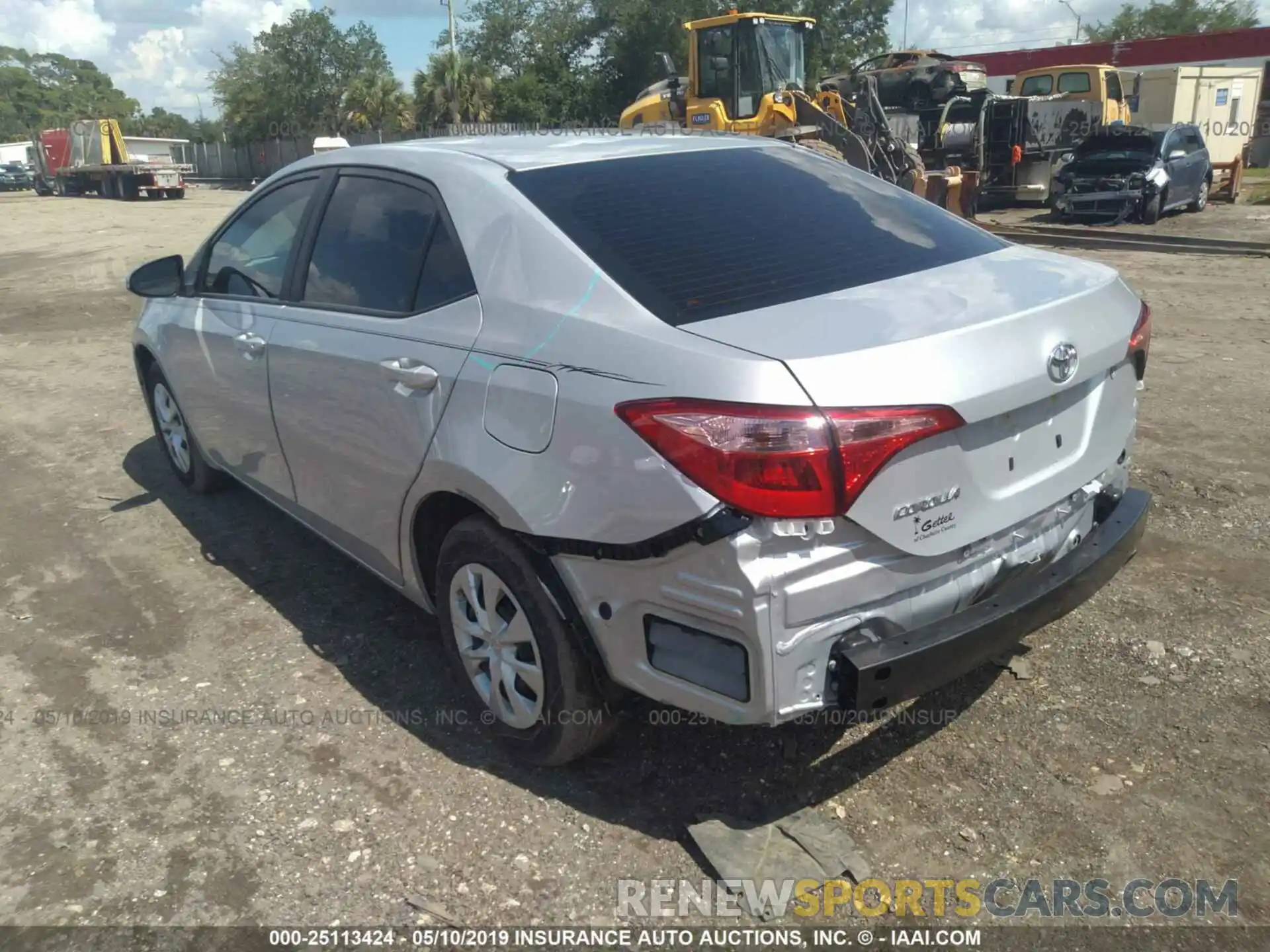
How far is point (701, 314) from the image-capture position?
251cm

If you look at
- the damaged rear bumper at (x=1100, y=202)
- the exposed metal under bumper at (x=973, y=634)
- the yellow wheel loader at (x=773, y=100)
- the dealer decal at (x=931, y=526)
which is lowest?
the exposed metal under bumper at (x=973, y=634)

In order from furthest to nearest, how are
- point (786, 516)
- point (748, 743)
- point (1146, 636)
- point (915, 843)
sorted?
point (1146, 636)
point (748, 743)
point (915, 843)
point (786, 516)

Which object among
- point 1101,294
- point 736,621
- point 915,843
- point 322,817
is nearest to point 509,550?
point 736,621

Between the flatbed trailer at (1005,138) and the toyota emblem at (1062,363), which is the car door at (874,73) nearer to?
the flatbed trailer at (1005,138)

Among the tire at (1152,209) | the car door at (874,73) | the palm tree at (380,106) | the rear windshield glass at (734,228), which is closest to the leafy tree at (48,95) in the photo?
the palm tree at (380,106)

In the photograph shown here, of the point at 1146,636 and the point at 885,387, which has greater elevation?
the point at 885,387

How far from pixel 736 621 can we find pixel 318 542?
3.03m

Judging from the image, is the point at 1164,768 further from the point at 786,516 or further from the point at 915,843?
the point at 786,516

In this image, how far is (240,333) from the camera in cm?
405

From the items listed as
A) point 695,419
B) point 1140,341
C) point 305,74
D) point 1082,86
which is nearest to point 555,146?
point 695,419

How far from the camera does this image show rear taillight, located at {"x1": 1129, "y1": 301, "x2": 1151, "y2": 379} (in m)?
2.95

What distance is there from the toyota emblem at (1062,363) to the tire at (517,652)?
1.39 m

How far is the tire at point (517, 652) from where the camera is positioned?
2.70 m

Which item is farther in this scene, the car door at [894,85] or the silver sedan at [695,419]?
the car door at [894,85]
